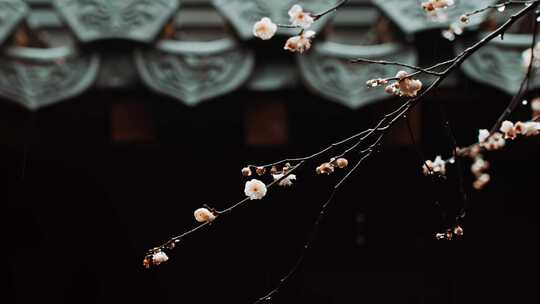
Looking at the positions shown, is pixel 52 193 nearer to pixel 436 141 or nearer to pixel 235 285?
pixel 235 285

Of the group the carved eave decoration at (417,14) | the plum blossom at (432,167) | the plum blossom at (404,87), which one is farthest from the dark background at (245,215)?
the plum blossom at (404,87)

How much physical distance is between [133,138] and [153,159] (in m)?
0.55

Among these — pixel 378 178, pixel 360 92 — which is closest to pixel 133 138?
pixel 360 92

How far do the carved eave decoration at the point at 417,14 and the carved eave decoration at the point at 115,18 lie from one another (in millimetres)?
1168

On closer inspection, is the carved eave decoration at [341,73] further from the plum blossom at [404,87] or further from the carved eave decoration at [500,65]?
the plum blossom at [404,87]

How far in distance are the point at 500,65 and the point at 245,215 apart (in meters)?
1.97

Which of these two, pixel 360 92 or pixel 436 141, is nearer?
pixel 360 92

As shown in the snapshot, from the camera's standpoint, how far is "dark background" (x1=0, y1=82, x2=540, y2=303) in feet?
14.0

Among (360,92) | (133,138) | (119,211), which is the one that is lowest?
(119,211)

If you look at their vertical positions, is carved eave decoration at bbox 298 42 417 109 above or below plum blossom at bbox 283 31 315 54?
below

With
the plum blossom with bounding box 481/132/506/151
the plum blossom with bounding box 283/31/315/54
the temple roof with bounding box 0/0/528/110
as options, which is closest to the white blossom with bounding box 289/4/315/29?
the plum blossom with bounding box 283/31/315/54

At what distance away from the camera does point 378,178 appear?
16.0ft

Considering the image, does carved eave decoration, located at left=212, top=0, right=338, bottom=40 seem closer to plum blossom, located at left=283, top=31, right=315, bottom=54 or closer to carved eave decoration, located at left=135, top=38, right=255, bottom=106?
carved eave decoration, located at left=135, top=38, right=255, bottom=106

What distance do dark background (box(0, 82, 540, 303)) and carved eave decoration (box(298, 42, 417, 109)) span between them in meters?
0.36
